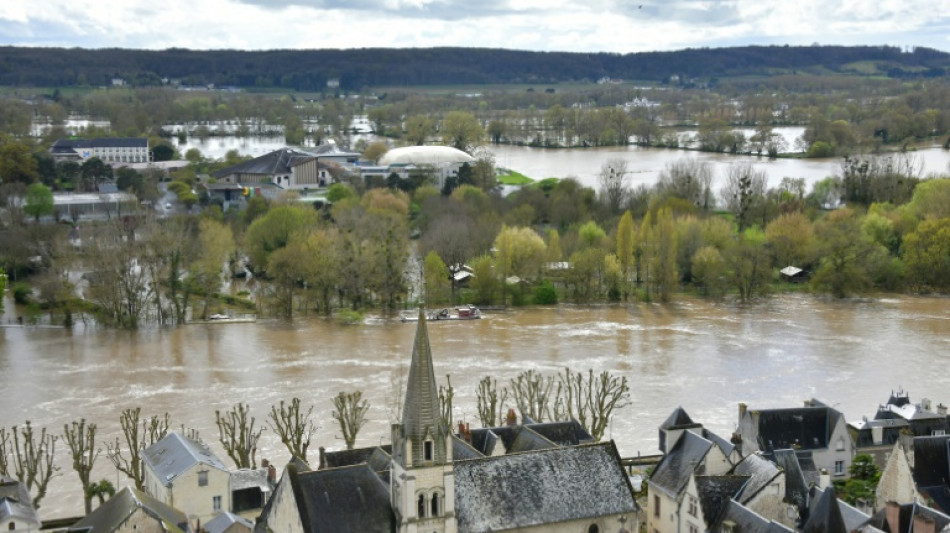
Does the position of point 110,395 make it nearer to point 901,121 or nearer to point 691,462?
point 691,462

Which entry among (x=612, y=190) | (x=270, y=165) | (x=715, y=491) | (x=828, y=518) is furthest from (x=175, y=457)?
(x=270, y=165)

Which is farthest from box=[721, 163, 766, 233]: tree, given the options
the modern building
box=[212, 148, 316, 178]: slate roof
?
the modern building

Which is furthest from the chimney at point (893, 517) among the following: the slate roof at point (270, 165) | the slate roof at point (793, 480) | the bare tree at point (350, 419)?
the slate roof at point (270, 165)

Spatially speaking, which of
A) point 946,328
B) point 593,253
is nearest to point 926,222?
point 946,328

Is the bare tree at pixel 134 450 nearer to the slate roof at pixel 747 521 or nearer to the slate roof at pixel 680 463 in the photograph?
the slate roof at pixel 680 463

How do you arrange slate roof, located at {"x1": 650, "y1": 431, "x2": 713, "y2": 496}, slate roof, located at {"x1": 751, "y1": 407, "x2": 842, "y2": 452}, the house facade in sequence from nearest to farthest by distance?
slate roof, located at {"x1": 650, "y1": 431, "x2": 713, "y2": 496}
the house facade
slate roof, located at {"x1": 751, "y1": 407, "x2": 842, "y2": 452}

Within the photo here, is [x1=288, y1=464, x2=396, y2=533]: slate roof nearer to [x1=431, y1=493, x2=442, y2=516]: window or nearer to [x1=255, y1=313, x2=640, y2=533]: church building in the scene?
[x1=255, y1=313, x2=640, y2=533]: church building

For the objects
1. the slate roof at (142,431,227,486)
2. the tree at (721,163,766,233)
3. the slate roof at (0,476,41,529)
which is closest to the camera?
the slate roof at (0,476,41,529)
